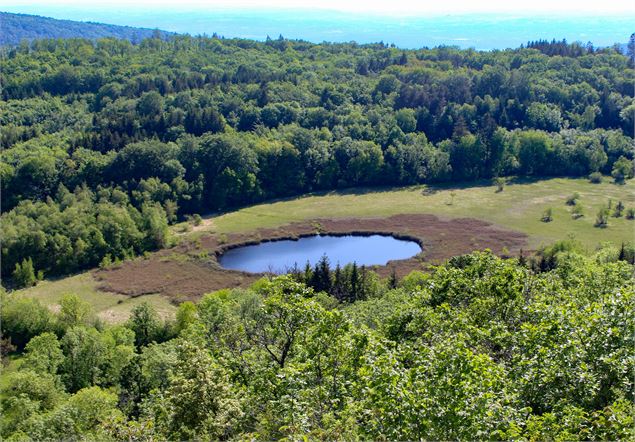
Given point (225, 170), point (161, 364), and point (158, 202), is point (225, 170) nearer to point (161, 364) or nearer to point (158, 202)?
point (158, 202)

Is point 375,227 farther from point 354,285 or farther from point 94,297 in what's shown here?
point 94,297

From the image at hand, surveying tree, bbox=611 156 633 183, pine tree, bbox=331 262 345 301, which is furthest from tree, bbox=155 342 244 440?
tree, bbox=611 156 633 183

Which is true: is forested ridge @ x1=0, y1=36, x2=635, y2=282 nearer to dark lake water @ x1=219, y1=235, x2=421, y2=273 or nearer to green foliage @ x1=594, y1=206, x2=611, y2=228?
dark lake water @ x1=219, y1=235, x2=421, y2=273

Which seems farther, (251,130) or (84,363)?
(251,130)

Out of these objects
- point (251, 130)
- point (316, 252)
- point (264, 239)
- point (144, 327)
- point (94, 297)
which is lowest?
point (94, 297)

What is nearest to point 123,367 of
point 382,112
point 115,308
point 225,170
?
point 115,308

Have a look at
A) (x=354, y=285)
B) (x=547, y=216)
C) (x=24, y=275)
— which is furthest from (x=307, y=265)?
(x=547, y=216)
